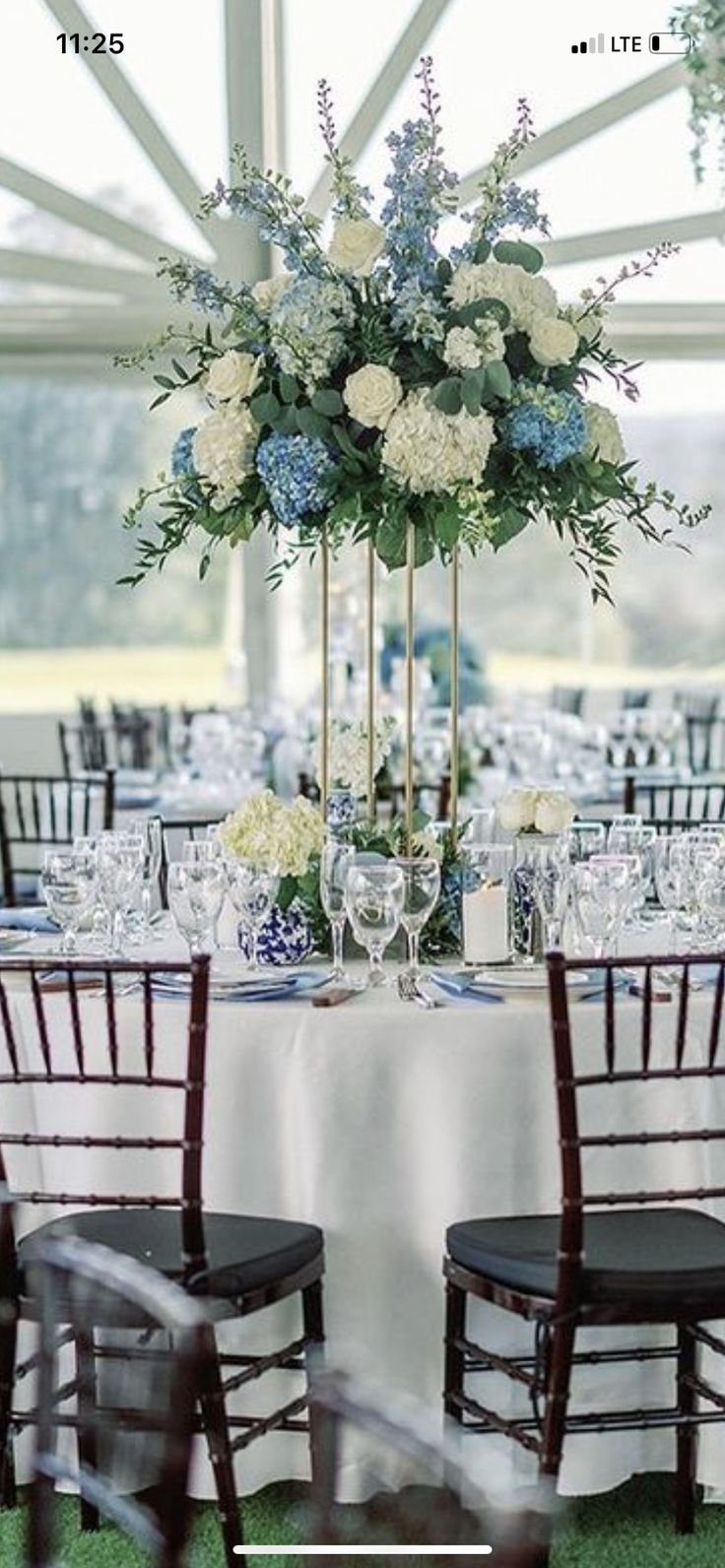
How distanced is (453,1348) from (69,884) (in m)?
0.99

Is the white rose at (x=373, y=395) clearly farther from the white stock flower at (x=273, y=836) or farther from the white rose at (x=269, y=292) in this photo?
the white stock flower at (x=273, y=836)

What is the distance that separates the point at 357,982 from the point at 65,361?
288 inches

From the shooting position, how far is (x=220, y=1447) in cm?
322

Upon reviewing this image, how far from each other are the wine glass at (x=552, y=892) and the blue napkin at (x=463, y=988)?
0.20m

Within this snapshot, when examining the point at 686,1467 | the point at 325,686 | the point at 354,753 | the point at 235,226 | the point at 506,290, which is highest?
the point at 235,226

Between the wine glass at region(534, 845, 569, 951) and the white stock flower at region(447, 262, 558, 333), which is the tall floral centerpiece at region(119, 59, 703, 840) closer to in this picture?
the white stock flower at region(447, 262, 558, 333)

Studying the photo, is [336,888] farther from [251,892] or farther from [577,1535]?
[577,1535]

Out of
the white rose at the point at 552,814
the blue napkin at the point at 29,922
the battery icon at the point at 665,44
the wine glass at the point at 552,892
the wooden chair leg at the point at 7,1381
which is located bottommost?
the wooden chair leg at the point at 7,1381

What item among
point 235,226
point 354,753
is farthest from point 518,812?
point 235,226

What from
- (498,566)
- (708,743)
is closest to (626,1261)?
A: (708,743)

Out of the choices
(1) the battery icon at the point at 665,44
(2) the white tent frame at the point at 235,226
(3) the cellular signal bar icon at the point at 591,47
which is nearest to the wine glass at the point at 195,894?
(2) the white tent frame at the point at 235,226

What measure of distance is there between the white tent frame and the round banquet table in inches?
275

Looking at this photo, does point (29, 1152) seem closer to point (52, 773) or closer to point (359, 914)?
point (359, 914)

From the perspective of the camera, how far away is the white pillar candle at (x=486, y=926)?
383cm
